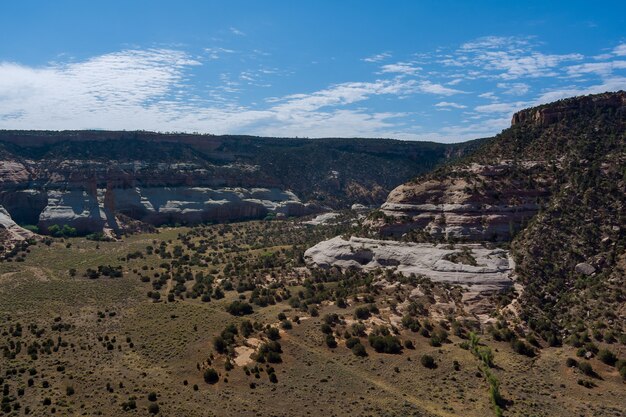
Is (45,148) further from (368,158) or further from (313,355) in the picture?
(313,355)

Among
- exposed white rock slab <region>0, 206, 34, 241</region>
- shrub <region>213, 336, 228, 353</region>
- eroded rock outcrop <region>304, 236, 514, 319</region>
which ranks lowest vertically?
shrub <region>213, 336, 228, 353</region>

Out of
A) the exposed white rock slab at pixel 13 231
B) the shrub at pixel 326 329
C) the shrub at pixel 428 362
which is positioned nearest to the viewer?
the shrub at pixel 428 362

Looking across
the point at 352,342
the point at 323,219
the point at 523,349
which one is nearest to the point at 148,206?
the point at 323,219

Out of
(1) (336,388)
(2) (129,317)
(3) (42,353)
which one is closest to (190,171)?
(2) (129,317)

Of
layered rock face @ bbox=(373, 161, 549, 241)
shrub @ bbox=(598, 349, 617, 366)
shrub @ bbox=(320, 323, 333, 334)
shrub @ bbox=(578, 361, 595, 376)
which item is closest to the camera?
shrub @ bbox=(578, 361, 595, 376)

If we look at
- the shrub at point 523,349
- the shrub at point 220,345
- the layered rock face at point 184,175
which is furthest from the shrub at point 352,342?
the layered rock face at point 184,175

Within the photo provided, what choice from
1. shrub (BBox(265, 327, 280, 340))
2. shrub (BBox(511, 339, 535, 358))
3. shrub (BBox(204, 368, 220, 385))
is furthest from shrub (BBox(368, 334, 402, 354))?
shrub (BBox(204, 368, 220, 385))

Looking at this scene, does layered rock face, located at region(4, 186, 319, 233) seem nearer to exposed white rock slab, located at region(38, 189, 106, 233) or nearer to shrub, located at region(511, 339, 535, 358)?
exposed white rock slab, located at region(38, 189, 106, 233)

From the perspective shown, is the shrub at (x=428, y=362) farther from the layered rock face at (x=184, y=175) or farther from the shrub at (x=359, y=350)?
the layered rock face at (x=184, y=175)

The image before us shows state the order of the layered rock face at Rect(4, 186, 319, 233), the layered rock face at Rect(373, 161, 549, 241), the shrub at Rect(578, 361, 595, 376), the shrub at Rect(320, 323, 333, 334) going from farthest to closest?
the layered rock face at Rect(4, 186, 319, 233)
the layered rock face at Rect(373, 161, 549, 241)
the shrub at Rect(320, 323, 333, 334)
the shrub at Rect(578, 361, 595, 376)
